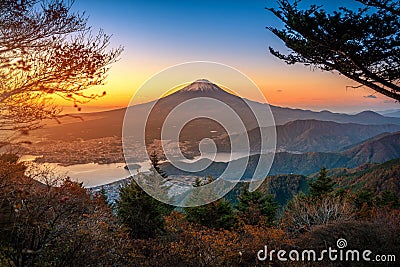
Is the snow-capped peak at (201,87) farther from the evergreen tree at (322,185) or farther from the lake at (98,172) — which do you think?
the evergreen tree at (322,185)

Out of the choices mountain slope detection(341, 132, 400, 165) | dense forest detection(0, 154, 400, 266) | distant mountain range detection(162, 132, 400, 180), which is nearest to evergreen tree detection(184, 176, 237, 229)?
dense forest detection(0, 154, 400, 266)

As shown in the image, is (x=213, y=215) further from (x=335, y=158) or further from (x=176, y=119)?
(x=335, y=158)

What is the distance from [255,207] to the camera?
16281mm

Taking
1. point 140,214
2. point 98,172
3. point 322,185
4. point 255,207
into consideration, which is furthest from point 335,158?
point 140,214

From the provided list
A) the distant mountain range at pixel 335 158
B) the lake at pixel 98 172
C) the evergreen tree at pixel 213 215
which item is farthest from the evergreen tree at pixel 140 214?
the distant mountain range at pixel 335 158

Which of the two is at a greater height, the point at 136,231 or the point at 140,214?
the point at 140,214

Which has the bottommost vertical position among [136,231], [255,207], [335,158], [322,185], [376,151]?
[335,158]

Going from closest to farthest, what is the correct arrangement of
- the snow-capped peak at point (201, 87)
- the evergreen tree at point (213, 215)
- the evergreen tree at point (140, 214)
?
1. the evergreen tree at point (140, 214)
2. the evergreen tree at point (213, 215)
3. the snow-capped peak at point (201, 87)

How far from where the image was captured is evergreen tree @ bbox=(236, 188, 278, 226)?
15.8 m

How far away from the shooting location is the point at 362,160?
121938 mm

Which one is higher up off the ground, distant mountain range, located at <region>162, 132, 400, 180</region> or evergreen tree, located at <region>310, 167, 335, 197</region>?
evergreen tree, located at <region>310, 167, 335, 197</region>

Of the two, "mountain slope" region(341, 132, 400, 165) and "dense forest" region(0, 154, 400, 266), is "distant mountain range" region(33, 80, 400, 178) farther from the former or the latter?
"dense forest" region(0, 154, 400, 266)

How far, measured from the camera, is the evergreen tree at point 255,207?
51.8ft

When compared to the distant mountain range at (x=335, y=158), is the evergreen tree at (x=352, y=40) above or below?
above
